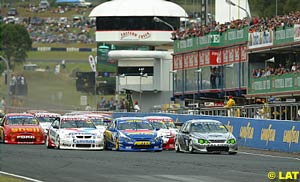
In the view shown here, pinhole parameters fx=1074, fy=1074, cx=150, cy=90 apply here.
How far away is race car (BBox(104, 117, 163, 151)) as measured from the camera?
118 ft

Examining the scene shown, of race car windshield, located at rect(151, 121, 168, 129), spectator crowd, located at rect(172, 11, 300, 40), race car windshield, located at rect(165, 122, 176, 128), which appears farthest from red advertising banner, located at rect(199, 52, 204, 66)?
race car windshield, located at rect(151, 121, 168, 129)

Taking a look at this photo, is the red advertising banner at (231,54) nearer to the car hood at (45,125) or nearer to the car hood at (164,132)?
the car hood at (45,125)

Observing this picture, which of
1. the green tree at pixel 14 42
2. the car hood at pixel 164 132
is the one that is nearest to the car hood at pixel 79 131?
the car hood at pixel 164 132

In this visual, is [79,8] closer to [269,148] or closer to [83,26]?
[83,26]

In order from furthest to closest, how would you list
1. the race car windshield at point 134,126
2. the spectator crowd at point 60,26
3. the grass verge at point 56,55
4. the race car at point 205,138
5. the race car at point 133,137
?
the spectator crowd at point 60,26
the grass verge at point 56,55
the race car windshield at point 134,126
the race car at point 133,137
the race car at point 205,138

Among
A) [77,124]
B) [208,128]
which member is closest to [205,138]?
[208,128]

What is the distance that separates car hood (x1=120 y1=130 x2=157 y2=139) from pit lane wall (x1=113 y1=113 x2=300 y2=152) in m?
4.28

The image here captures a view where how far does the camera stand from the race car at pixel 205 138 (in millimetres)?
34531

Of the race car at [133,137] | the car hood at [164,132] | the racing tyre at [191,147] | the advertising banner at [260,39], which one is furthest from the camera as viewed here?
the advertising banner at [260,39]

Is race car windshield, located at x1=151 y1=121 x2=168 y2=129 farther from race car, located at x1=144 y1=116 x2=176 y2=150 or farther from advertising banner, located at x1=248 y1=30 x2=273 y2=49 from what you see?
advertising banner, located at x1=248 y1=30 x2=273 y2=49

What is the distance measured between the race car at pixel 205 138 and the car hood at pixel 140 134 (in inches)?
35.0

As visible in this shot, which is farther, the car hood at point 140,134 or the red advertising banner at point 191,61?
the red advertising banner at point 191,61

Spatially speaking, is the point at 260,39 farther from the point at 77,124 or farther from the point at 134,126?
the point at 134,126

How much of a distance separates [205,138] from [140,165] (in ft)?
25.1
